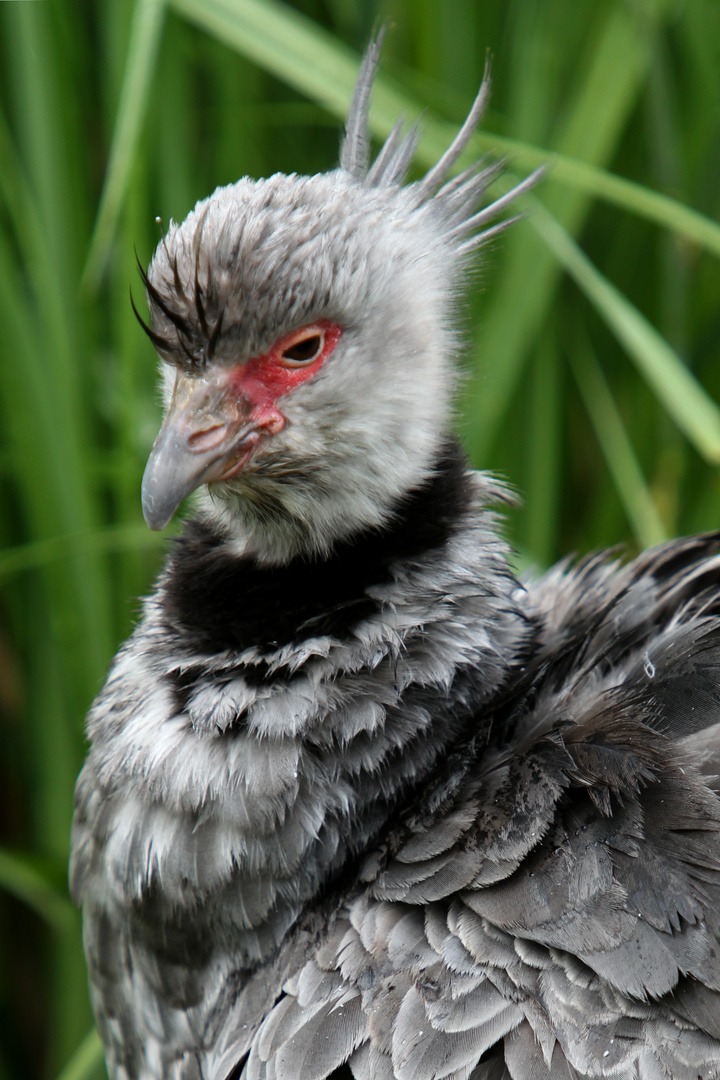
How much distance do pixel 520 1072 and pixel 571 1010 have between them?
81 mm

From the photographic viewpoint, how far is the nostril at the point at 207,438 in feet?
4.23

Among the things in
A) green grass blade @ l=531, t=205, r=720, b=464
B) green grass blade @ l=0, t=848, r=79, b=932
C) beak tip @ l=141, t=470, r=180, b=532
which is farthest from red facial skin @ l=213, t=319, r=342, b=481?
green grass blade @ l=0, t=848, r=79, b=932

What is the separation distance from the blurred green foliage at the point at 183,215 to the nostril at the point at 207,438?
567 millimetres

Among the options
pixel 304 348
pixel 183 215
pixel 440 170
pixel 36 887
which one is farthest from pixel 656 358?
pixel 36 887

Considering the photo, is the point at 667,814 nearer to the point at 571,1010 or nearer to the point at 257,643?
the point at 571,1010

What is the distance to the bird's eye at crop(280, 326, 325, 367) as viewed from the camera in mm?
1343

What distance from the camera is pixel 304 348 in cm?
136

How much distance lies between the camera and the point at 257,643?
1351 mm

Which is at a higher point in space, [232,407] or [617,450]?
[232,407]

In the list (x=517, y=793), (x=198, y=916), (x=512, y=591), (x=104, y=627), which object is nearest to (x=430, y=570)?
(x=512, y=591)

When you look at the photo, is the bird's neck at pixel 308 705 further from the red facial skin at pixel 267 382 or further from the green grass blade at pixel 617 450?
the green grass blade at pixel 617 450

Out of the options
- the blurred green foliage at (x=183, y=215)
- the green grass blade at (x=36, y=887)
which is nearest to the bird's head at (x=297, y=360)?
the blurred green foliage at (x=183, y=215)

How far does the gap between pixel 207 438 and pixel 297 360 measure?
150mm

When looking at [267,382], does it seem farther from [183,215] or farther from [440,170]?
[183,215]
